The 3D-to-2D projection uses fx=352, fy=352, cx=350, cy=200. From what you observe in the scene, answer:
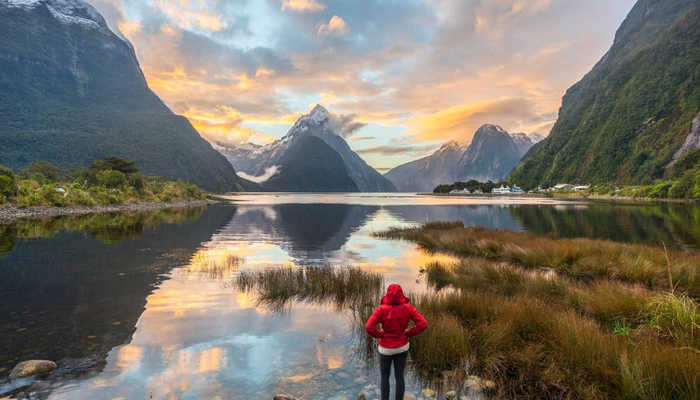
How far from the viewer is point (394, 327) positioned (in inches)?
258

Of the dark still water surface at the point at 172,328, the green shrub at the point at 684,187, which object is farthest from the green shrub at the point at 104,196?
the green shrub at the point at 684,187

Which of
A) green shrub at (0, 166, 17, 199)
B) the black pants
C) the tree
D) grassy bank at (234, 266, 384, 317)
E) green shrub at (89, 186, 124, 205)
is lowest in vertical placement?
grassy bank at (234, 266, 384, 317)

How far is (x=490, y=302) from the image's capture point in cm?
1146

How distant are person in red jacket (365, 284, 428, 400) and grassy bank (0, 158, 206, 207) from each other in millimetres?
69414

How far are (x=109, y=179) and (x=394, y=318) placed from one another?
3932 inches

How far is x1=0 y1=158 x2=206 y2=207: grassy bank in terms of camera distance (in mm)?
57019

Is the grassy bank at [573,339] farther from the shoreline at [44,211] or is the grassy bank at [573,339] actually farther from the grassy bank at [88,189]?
the grassy bank at [88,189]

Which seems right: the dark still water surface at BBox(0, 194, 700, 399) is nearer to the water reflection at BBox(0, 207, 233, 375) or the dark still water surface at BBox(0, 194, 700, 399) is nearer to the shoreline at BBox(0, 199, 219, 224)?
the water reflection at BBox(0, 207, 233, 375)

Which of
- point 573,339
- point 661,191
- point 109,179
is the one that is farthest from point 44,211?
point 661,191

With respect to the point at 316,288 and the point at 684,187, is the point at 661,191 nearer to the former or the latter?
the point at 684,187

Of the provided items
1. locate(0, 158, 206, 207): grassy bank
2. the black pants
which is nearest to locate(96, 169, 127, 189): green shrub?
locate(0, 158, 206, 207): grassy bank

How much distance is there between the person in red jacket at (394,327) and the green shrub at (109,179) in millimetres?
98014

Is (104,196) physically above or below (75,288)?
above

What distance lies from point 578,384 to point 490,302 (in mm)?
4511
